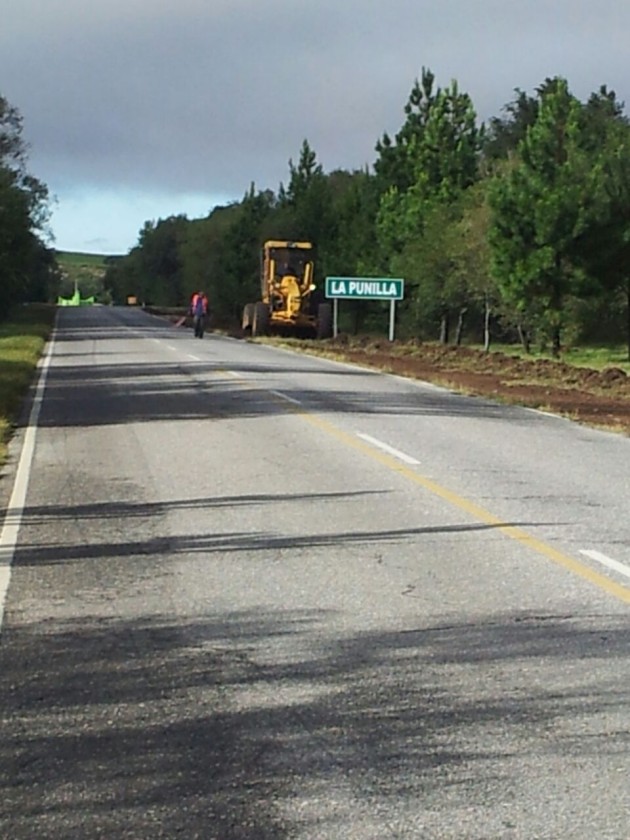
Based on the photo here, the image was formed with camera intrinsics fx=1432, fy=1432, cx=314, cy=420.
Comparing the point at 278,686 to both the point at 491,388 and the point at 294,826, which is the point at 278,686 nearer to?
the point at 294,826

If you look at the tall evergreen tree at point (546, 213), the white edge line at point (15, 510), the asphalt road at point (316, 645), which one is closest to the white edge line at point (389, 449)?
the asphalt road at point (316, 645)

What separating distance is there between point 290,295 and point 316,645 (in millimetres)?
49623

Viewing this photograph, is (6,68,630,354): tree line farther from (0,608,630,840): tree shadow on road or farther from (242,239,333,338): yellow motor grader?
Answer: (0,608,630,840): tree shadow on road

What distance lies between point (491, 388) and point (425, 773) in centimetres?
2464

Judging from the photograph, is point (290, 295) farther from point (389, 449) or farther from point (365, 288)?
point (389, 449)

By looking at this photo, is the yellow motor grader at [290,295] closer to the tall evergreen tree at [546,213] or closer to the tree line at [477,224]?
the tree line at [477,224]

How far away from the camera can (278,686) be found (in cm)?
685

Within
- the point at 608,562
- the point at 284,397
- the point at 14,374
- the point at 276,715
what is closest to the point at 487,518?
the point at 608,562

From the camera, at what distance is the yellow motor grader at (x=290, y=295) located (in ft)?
186

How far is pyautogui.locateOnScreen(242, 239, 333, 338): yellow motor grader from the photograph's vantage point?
2234 inches

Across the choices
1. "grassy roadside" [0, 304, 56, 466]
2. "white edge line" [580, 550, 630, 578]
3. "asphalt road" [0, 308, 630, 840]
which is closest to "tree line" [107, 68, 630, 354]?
"grassy roadside" [0, 304, 56, 466]

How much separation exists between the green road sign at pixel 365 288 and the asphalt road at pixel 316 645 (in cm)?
3551

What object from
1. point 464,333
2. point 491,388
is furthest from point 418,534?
point 464,333

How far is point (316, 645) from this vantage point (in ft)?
25.1
